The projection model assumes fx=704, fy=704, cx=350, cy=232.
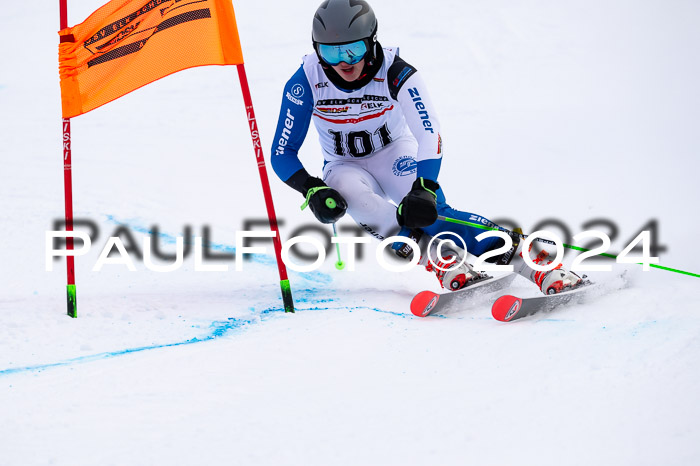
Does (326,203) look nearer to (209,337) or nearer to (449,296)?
(449,296)

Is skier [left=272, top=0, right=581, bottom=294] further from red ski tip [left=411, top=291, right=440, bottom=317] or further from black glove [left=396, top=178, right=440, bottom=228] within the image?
red ski tip [left=411, top=291, right=440, bottom=317]

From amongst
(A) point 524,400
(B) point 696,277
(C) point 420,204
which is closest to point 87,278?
(C) point 420,204

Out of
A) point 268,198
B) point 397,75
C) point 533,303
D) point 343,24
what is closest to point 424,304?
point 533,303

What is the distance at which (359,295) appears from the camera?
14.9 ft

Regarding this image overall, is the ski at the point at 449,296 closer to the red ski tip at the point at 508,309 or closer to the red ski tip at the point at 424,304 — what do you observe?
the red ski tip at the point at 424,304

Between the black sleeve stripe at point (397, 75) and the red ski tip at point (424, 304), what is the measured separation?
3.81 ft

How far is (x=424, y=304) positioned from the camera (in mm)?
3861

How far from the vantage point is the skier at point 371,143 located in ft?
12.5

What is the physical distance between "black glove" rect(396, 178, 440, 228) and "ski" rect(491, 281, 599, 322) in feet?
1.94

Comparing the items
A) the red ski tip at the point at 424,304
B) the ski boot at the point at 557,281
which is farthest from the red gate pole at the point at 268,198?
the ski boot at the point at 557,281

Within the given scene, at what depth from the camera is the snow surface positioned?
2240mm

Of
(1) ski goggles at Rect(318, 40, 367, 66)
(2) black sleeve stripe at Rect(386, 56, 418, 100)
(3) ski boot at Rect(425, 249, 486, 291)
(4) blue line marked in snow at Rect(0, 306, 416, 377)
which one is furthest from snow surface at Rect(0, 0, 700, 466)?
(1) ski goggles at Rect(318, 40, 367, 66)

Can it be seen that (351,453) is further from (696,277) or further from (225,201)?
(225,201)

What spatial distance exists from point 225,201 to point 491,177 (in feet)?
10.2
